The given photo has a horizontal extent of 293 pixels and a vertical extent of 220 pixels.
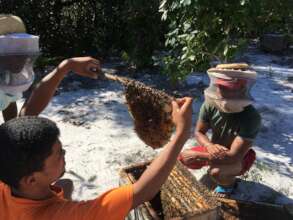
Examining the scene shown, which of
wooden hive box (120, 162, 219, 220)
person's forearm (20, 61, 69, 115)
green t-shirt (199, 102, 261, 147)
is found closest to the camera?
wooden hive box (120, 162, 219, 220)

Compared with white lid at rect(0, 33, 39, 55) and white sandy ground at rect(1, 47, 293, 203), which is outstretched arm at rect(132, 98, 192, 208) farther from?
white sandy ground at rect(1, 47, 293, 203)

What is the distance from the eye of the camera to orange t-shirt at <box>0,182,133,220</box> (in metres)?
1.66

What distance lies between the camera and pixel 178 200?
2684 millimetres

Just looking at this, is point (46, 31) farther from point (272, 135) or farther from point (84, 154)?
point (272, 135)

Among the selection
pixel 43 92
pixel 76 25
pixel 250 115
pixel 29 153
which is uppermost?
pixel 29 153

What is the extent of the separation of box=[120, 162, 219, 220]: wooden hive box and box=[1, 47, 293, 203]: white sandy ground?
85cm

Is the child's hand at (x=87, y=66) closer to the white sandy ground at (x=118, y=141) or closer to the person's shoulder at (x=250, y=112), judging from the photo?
the person's shoulder at (x=250, y=112)

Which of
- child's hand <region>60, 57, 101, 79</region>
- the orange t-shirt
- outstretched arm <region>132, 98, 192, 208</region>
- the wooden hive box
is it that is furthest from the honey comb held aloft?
the orange t-shirt

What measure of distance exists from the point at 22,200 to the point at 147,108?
1.16 metres

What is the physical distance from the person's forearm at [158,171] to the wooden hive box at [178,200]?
27.2 inches

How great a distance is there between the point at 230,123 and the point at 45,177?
1857 mm

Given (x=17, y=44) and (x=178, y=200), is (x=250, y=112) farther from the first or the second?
(x=17, y=44)

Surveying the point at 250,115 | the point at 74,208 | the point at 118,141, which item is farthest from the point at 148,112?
the point at 118,141

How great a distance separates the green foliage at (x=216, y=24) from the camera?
363 cm
